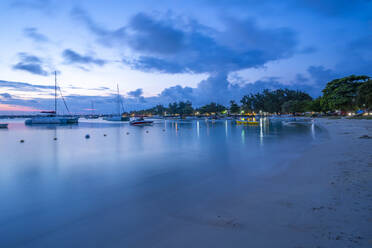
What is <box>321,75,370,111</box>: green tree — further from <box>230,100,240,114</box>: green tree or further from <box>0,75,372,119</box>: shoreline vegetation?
<box>230,100,240,114</box>: green tree

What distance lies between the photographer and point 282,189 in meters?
6.73

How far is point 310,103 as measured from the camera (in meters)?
88.6

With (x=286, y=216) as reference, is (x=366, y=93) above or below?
above

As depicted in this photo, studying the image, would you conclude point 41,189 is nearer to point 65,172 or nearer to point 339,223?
point 65,172

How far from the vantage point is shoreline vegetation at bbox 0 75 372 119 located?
5244cm

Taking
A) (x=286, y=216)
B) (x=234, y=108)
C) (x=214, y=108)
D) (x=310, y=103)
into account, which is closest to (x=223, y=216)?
(x=286, y=216)

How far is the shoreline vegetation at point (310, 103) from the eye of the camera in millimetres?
52444

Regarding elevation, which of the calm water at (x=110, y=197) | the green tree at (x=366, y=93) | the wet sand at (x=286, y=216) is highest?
the green tree at (x=366, y=93)

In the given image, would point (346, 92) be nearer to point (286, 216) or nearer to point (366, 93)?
point (366, 93)

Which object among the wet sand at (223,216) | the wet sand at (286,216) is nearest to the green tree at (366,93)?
the wet sand at (223,216)

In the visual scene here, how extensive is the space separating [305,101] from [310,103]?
1563 cm

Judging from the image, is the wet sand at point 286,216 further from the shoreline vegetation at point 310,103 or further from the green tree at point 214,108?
the green tree at point 214,108

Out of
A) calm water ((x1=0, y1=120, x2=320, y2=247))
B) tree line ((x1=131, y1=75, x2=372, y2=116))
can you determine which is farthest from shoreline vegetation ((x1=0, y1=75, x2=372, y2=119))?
calm water ((x1=0, y1=120, x2=320, y2=247))

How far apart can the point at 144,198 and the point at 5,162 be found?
40.7 feet
